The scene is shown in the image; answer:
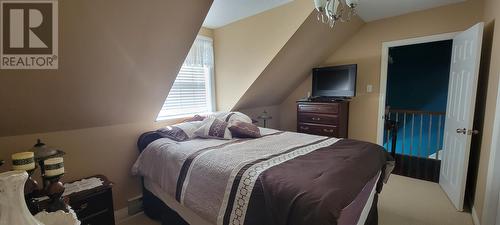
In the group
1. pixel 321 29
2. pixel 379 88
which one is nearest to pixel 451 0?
pixel 379 88

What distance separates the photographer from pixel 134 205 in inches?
97.3

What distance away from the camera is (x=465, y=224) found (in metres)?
2.14

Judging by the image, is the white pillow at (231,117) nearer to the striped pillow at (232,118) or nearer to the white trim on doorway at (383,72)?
the striped pillow at (232,118)

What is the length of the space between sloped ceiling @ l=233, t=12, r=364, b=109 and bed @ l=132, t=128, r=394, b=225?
120cm

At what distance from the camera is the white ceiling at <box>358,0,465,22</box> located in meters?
2.77

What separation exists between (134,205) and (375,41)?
391 cm

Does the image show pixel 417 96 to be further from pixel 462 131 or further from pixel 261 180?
pixel 261 180

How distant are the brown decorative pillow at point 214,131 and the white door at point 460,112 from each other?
238 centimetres

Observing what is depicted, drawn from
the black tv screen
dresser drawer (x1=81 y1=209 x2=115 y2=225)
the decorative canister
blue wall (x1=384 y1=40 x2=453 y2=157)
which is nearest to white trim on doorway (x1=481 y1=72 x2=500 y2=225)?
the black tv screen

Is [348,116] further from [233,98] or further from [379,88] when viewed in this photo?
[233,98]

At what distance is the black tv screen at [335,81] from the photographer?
346 centimetres

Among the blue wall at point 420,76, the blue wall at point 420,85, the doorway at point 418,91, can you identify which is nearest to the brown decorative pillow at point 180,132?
the doorway at point 418,91

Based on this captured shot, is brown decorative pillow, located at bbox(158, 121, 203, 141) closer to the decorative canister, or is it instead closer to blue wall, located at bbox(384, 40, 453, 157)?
the decorative canister

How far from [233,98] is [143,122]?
142 cm
